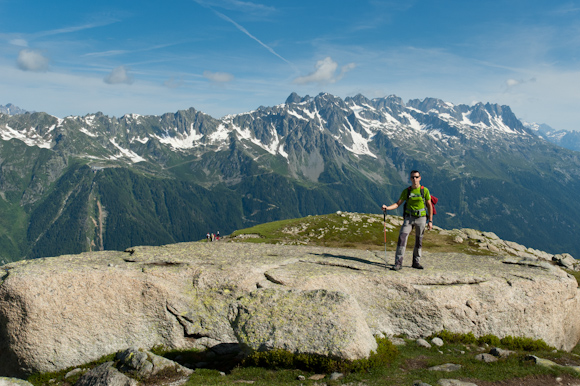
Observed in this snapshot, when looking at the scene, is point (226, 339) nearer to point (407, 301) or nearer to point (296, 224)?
point (407, 301)

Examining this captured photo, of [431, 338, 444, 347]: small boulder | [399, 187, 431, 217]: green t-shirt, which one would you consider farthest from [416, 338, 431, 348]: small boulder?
[399, 187, 431, 217]: green t-shirt

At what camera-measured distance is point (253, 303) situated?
17172mm

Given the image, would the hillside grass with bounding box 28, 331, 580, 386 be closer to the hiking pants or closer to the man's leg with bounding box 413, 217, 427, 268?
the hiking pants

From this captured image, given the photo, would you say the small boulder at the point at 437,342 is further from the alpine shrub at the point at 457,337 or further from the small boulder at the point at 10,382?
the small boulder at the point at 10,382

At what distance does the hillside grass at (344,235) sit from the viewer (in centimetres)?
7475

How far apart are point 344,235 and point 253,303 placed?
67441 millimetres

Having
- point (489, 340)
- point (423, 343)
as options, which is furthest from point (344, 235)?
point (423, 343)

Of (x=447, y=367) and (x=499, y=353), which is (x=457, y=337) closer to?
(x=499, y=353)

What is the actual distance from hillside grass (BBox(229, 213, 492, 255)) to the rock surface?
1942 inches

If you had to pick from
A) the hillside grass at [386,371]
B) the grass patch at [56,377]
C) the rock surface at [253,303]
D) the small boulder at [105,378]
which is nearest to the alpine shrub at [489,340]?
the rock surface at [253,303]

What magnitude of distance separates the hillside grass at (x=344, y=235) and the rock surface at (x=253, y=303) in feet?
162

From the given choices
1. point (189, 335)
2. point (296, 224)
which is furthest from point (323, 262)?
point (296, 224)

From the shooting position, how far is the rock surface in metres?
16.5

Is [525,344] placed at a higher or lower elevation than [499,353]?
lower
